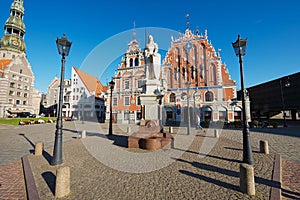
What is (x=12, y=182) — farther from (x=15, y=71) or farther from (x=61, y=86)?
(x=15, y=71)

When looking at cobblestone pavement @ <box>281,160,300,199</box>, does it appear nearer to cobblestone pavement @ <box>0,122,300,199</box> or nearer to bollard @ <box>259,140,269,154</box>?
cobblestone pavement @ <box>0,122,300,199</box>

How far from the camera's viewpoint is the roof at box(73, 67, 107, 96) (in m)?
45.4

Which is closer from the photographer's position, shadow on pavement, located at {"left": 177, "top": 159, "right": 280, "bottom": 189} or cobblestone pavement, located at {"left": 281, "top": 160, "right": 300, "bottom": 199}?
cobblestone pavement, located at {"left": 281, "top": 160, "right": 300, "bottom": 199}

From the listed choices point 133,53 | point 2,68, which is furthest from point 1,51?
point 133,53

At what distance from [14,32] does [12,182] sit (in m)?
72.1

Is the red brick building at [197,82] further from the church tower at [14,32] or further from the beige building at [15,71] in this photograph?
the church tower at [14,32]

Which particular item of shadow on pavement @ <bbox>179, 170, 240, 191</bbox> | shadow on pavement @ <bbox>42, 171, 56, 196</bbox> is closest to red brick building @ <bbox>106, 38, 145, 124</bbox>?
shadow on pavement @ <bbox>42, 171, 56, 196</bbox>

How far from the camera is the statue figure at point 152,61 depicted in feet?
27.5

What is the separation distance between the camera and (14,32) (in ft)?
174

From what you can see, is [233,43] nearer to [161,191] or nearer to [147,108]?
[147,108]

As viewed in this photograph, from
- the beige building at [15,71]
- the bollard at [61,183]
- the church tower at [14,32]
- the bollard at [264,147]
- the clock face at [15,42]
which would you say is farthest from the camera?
the clock face at [15,42]

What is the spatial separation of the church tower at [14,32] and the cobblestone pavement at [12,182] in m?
65.6

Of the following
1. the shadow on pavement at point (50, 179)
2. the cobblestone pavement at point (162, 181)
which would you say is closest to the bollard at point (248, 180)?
the cobblestone pavement at point (162, 181)

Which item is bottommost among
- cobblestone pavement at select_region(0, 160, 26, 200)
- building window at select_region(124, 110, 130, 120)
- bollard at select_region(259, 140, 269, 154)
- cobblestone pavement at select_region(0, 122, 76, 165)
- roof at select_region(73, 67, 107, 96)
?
cobblestone pavement at select_region(0, 122, 76, 165)
